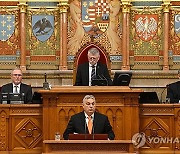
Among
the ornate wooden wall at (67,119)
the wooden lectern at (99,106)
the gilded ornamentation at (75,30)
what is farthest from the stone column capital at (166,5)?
the wooden lectern at (99,106)

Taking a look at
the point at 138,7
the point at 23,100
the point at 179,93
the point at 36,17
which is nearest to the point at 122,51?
the point at 138,7

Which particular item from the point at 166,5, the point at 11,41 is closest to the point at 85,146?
the point at 11,41

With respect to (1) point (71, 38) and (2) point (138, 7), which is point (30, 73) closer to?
(1) point (71, 38)

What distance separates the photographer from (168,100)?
8789 mm

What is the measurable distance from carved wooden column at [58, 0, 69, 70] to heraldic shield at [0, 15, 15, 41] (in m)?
1.16

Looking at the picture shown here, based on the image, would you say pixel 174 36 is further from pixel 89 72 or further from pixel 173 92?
pixel 89 72

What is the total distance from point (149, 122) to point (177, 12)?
553 cm

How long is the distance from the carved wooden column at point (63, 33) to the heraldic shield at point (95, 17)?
0.43 metres

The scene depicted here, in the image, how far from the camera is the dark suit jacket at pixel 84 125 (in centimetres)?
746

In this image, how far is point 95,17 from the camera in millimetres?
13188

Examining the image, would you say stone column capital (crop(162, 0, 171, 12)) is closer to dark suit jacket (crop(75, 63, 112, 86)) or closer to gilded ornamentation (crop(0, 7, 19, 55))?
gilded ornamentation (crop(0, 7, 19, 55))

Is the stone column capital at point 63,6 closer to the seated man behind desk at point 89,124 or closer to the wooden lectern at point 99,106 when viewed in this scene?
the wooden lectern at point 99,106

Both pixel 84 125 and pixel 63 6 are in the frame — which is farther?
pixel 63 6

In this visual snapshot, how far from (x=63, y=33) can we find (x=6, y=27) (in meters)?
1.33
